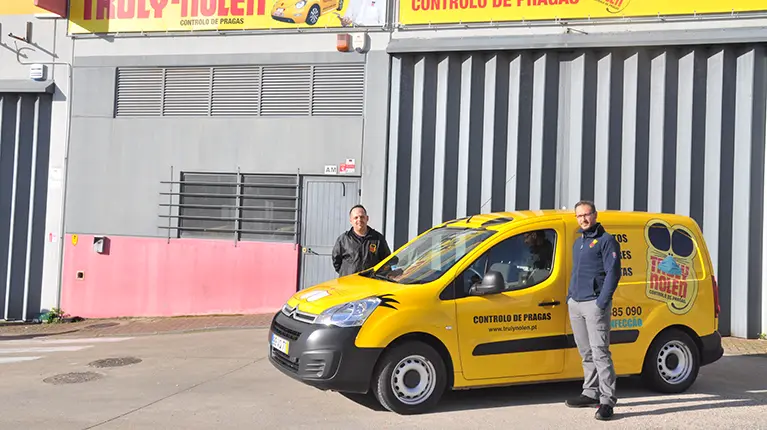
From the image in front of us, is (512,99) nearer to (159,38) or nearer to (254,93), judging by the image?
(254,93)

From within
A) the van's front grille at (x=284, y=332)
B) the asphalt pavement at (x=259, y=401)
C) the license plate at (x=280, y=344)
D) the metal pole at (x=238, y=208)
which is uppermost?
the metal pole at (x=238, y=208)

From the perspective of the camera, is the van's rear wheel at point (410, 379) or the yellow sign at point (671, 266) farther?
the yellow sign at point (671, 266)

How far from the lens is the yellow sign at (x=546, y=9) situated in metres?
10.8

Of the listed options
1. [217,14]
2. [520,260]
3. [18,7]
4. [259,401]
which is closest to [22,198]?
[18,7]

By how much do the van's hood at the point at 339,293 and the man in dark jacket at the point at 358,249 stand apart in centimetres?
83

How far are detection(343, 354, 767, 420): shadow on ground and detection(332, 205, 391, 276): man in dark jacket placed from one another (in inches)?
60.5

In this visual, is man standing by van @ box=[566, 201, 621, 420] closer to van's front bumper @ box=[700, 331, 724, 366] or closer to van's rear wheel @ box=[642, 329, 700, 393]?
van's rear wheel @ box=[642, 329, 700, 393]

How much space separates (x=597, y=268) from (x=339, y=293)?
2.24 m

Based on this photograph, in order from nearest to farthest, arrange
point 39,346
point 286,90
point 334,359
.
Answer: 1. point 334,359
2. point 39,346
3. point 286,90

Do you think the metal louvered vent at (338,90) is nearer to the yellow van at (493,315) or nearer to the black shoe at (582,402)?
the yellow van at (493,315)

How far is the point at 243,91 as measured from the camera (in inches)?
489

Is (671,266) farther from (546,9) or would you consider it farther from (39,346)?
(39,346)

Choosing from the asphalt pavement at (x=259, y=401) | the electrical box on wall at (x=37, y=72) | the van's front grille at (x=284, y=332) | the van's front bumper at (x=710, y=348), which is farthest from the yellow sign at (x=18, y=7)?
the van's front bumper at (x=710, y=348)

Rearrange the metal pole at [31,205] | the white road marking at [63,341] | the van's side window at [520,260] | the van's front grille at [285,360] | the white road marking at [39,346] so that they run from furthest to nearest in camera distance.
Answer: the metal pole at [31,205], the white road marking at [63,341], the white road marking at [39,346], the van's side window at [520,260], the van's front grille at [285,360]
